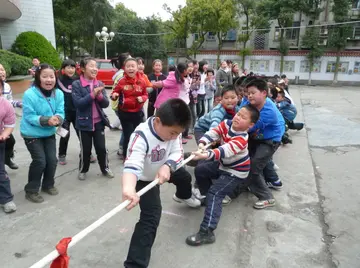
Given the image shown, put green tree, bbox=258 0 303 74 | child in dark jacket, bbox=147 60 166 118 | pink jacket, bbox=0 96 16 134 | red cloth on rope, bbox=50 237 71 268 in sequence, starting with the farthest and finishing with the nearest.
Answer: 1. green tree, bbox=258 0 303 74
2. child in dark jacket, bbox=147 60 166 118
3. pink jacket, bbox=0 96 16 134
4. red cloth on rope, bbox=50 237 71 268

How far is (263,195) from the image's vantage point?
3.24 meters

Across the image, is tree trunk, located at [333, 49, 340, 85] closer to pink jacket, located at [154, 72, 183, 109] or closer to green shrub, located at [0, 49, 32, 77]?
green shrub, located at [0, 49, 32, 77]

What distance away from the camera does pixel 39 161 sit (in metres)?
3.11

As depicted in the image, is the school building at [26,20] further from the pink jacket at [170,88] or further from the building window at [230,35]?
the building window at [230,35]

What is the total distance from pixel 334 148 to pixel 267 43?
25.3 metres

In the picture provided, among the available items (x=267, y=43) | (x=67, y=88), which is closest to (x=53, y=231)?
(x=67, y=88)

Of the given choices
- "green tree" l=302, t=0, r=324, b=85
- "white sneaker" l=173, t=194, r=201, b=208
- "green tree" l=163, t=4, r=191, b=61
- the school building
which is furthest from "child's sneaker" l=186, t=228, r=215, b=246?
"green tree" l=302, t=0, r=324, b=85

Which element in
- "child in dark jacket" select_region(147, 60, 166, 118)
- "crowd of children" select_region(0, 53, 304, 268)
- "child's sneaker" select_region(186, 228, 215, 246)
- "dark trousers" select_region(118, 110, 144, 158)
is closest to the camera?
"crowd of children" select_region(0, 53, 304, 268)

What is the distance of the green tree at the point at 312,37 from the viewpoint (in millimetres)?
25422

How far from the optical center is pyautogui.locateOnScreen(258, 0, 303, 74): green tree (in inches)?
993

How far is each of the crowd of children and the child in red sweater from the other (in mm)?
13

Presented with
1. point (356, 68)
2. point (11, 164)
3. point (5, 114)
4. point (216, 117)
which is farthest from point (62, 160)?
point (356, 68)

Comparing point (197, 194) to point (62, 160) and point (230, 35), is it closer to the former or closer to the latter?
point (62, 160)

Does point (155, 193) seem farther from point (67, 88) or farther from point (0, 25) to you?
point (0, 25)
